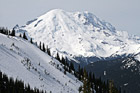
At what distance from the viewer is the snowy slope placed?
91.9 m

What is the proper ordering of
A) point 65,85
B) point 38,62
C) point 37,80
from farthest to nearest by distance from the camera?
point 38,62 < point 65,85 < point 37,80

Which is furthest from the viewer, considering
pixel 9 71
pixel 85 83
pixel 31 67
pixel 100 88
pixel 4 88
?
pixel 100 88

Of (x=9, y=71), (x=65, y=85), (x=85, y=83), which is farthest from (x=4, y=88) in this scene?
(x=65, y=85)

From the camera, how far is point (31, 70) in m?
103

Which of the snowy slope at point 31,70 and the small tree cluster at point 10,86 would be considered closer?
the small tree cluster at point 10,86

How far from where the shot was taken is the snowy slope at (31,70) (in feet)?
301

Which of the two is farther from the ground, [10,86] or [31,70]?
[10,86]

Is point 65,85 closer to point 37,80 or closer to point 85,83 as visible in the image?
point 37,80

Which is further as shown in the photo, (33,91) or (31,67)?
(31,67)

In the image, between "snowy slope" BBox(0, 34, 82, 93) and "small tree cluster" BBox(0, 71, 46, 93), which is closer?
"small tree cluster" BBox(0, 71, 46, 93)

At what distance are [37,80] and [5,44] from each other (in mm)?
26177

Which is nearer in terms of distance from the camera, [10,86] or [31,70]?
[10,86]

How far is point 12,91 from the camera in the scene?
237 feet

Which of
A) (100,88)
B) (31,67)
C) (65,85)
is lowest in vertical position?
(100,88)
